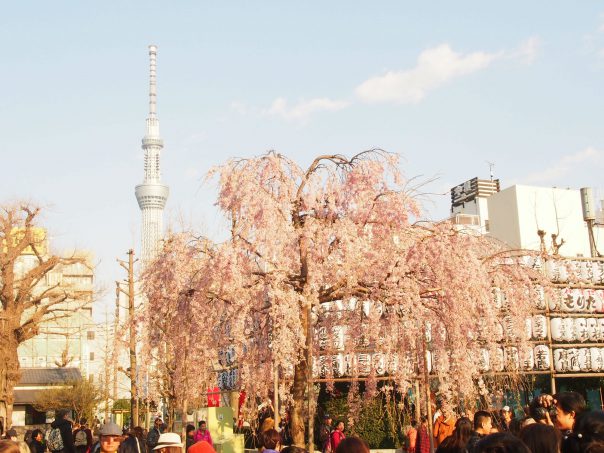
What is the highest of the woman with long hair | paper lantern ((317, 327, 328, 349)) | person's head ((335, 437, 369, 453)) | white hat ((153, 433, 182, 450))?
paper lantern ((317, 327, 328, 349))

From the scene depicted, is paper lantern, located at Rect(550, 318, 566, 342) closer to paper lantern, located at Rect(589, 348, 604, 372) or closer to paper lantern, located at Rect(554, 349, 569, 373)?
paper lantern, located at Rect(554, 349, 569, 373)

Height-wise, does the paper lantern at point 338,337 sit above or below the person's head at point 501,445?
above

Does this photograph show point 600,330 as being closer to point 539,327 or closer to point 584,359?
point 584,359

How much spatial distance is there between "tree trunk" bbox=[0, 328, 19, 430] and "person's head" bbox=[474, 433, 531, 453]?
3079 centimetres

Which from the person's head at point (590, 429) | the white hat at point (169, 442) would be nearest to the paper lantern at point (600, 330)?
the white hat at point (169, 442)

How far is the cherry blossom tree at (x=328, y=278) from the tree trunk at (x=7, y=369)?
15775 millimetres

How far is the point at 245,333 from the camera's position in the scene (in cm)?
1722

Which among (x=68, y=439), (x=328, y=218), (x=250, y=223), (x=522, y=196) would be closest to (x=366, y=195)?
(x=328, y=218)

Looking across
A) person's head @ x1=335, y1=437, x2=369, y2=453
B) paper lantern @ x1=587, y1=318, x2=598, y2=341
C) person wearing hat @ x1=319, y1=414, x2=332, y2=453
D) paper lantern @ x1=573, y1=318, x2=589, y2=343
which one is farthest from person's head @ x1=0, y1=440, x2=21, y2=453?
paper lantern @ x1=587, y1=318, x2=598, y2=341

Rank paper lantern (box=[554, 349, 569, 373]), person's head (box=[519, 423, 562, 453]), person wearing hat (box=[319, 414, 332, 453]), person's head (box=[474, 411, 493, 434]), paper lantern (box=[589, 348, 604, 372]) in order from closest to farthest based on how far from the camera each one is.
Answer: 1. person's head (box=[519, 423, 562, 453])
2. person's head (box=[474, 411, 493, 434])
3. person wearing hat (box=[319, 414, 332, 453])
4. paper lantern (box=[554, 349, 569, 373])
5. paper lantern (box=[589, 348, 604, 372])

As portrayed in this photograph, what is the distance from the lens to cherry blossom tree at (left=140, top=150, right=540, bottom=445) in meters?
16.6

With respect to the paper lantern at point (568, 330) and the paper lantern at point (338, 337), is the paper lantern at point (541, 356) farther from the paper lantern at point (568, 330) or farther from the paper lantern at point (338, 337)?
the paper lantern at point (338, 337)

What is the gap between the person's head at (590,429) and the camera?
4.73 m

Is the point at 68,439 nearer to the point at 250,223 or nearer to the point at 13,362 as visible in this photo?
the point at 250,223
